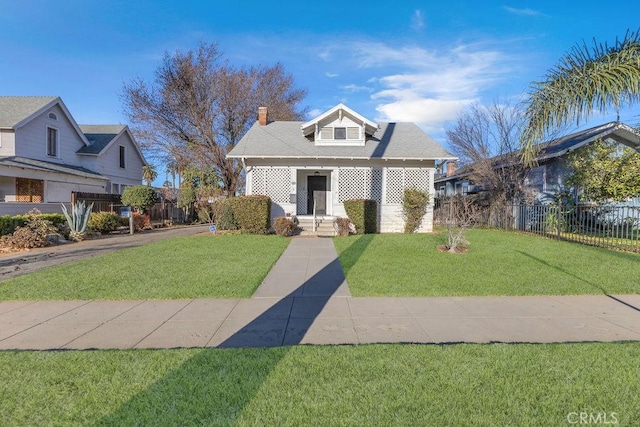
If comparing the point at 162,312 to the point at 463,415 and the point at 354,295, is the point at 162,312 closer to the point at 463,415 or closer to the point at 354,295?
the point at 354,295

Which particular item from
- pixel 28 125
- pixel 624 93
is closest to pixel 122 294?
pixel 624 93

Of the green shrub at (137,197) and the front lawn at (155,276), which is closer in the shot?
the front lawn at (155,276)

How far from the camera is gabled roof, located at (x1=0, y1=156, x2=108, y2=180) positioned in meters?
15.5

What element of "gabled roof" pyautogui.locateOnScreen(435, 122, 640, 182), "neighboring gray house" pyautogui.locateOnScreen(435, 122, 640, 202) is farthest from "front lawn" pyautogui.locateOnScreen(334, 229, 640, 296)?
"neighboring gray house" pyautogui.locateOnScreen(435, 122, 640, 202)

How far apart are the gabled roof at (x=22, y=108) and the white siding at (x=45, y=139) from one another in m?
0.30

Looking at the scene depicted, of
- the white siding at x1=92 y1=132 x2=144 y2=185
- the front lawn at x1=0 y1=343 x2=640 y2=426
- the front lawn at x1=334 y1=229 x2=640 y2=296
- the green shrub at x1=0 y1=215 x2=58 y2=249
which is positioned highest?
the white siding at x1=92 y1=132 x2=144 y2=185

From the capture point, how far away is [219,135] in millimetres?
26234

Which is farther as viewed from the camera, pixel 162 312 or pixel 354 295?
pixel 354 295

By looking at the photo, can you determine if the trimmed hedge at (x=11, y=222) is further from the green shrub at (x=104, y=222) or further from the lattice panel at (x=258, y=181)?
the lattice panel at (x=258, y=181)

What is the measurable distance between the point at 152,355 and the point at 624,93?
885cm

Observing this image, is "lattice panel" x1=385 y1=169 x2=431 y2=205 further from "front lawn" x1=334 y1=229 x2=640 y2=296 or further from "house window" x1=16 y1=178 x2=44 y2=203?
"house window" x1=16 y1=178 x2=44 y2=203

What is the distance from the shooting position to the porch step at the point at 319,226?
14923mm

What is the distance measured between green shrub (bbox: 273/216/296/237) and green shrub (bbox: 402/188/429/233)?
17.2 feet

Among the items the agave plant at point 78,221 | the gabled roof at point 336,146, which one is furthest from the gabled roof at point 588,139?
the agave plant at point 78,221
